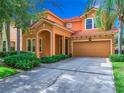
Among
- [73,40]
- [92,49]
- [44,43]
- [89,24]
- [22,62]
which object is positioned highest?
[89,24]

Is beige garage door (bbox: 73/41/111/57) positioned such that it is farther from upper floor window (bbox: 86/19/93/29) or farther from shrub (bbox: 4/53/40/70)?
shrub (bbox: 4/53/40/70)

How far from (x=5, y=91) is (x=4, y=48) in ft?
56.7

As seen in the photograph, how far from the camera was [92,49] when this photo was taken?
80.2 ft

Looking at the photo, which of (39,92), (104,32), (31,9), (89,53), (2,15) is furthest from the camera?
(89,53)

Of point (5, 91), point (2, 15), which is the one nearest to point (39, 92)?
point (5, 91)

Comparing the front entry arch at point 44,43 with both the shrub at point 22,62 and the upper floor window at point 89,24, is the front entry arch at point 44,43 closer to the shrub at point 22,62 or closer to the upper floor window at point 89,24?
the upper floor window at point 89,24

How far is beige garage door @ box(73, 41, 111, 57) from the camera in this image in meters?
23.4

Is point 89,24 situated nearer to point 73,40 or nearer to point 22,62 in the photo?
point 73,40

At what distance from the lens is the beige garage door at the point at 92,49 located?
76.9 feet

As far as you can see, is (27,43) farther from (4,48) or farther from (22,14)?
(22,14)

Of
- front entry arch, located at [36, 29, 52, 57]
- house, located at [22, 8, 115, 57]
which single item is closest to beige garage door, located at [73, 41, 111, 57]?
house, located at [22, 8, 115, 57]

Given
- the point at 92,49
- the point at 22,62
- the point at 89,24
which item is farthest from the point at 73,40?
the point at 22,62

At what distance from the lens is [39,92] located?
7.04 metres

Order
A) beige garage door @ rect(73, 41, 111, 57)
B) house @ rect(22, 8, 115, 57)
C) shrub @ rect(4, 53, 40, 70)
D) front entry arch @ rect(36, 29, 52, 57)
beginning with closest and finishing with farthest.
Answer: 1. shrub @ rect(4, 53, 40, 70)
2. house @ rect(22, 8, 115, 57)
3. beige garage door @ rect(73, 41, 111, 57)
4. front entry arch @ rect(36, 29, 52, 57)
